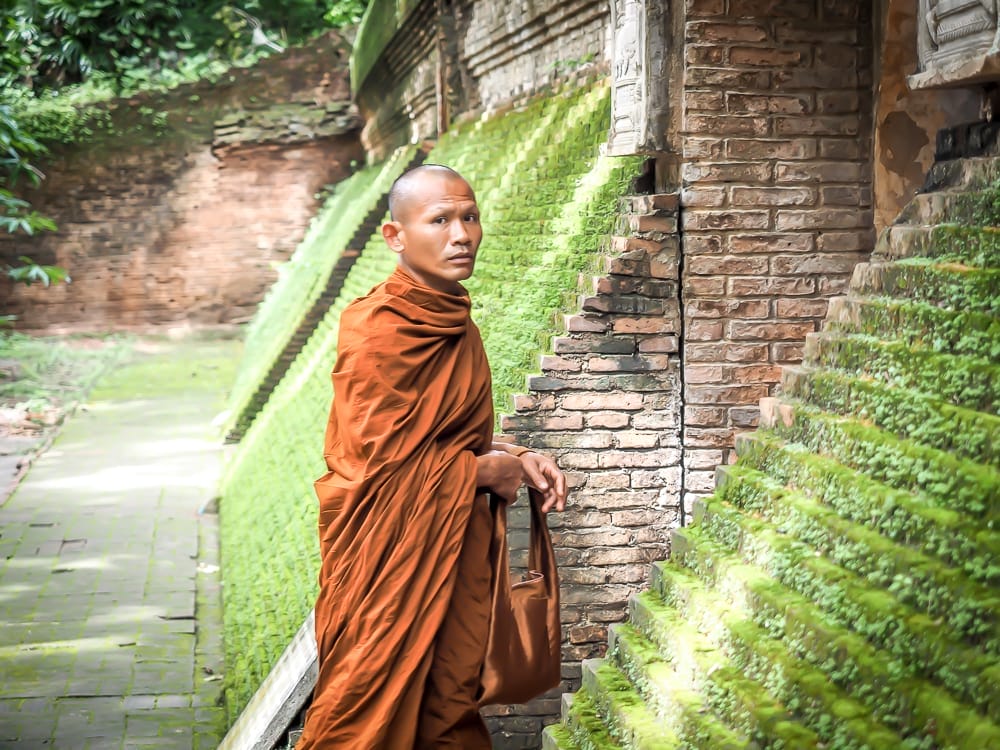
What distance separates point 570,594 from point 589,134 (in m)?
2.40

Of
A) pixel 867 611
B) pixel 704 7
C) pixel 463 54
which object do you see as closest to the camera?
pixel 867 611

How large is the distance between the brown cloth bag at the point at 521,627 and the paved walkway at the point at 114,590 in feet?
8.42

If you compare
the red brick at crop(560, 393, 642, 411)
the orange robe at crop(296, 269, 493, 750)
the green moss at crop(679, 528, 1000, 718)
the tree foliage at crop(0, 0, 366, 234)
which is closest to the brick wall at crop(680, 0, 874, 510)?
the red brick at crop(560, 393, 642, 411)

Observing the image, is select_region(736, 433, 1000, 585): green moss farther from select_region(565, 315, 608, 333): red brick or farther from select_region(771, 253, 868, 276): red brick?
select_region(771, 253, 868, 276): red brick

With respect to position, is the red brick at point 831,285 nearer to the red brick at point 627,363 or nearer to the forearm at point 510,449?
the red brick at point 627,363

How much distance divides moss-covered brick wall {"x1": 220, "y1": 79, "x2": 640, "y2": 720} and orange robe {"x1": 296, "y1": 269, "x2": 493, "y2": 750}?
64.2 inches

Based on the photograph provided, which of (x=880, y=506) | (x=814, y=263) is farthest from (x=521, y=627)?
(x=814, y=263)

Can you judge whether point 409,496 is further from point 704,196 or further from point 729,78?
point 729,78

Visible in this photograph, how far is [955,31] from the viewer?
10.4ft

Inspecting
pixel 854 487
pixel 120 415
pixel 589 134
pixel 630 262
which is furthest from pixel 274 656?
pixel 120 415

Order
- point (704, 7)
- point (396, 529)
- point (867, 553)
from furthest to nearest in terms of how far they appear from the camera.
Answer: point (704, 7)
point (396, 529)
point (867, 553)

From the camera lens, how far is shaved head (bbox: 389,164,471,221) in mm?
3346

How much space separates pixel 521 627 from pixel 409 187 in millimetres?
1296

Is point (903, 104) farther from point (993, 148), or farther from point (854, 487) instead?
point (854, 487)
